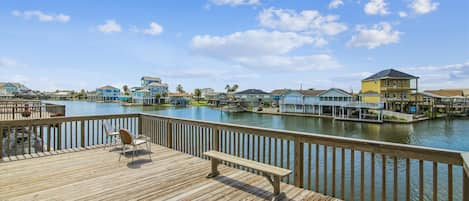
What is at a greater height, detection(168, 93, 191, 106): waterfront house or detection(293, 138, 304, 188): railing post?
Result: detection(168, 93, 191, 106): waterfront house

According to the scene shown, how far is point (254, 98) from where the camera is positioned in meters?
64.9

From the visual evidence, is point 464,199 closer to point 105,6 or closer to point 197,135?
point 197,135

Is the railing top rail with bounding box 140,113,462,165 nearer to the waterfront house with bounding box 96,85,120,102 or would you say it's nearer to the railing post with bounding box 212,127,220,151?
the railing post with bounding box 212,127,220,151

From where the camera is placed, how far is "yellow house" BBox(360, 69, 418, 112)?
37.9 meters

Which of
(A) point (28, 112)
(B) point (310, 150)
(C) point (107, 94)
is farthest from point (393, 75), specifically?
(C) point (107, 94)

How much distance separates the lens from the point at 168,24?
13070mm

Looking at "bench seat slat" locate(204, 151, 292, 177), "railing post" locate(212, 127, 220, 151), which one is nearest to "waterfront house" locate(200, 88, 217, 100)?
"railing post" locate(212, 127, 220, 151)

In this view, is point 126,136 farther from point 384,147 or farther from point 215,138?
point 384,147

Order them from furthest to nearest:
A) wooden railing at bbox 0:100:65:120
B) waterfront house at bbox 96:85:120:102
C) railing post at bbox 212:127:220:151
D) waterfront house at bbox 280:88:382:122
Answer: waterfront house at bbox 96:85:120:102 → waterfront house at bbox 280:88:382:122 → wooden railing at bbox 0:100:65:120 → railing post at bbox 212:127:220:151

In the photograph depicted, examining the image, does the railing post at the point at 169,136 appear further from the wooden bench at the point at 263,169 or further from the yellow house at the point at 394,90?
the yellow house at the point at 394,90

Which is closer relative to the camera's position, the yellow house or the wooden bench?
the wooden bench

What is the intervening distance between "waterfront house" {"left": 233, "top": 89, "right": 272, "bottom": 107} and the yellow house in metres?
28.5

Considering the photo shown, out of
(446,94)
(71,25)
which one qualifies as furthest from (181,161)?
(446,94)

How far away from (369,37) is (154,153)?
21542 mm
